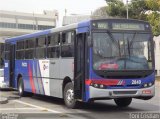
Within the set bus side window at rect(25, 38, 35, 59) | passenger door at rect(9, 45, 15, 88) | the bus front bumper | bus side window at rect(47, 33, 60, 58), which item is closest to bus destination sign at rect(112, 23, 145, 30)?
the bus front bumper

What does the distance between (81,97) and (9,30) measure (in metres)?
106

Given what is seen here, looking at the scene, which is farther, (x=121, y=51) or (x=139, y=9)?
(x=139, y=9)

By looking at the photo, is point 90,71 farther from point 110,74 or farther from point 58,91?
point 58,91

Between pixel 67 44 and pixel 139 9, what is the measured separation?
115 ft

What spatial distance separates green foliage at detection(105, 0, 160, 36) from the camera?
4472 cm

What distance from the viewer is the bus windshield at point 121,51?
1509 centimetres

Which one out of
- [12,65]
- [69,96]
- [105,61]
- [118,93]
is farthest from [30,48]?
[118,93]

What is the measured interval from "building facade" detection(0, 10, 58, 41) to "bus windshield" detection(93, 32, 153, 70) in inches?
4202

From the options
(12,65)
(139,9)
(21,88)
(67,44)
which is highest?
(139,9)

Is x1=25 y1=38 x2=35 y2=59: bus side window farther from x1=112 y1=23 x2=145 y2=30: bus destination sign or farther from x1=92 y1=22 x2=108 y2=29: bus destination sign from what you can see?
x1=112 y1=23 x2=145 y2=30: bus destination sign

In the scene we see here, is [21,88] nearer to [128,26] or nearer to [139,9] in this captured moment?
[128,26]

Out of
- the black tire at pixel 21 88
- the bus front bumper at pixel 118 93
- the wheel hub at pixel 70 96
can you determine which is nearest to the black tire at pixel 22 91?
the black tire at pixel 21 88

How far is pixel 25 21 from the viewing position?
13362 centimetres

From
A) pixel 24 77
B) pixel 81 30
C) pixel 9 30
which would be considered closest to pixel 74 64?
pixel 81 30
